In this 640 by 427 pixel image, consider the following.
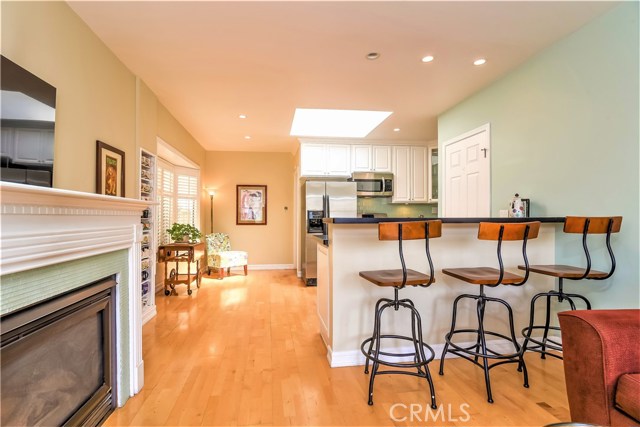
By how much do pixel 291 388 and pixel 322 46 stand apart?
2.55 m

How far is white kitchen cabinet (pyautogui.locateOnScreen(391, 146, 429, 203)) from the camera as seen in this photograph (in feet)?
18.1

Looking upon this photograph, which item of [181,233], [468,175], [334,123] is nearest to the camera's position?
[468,175]

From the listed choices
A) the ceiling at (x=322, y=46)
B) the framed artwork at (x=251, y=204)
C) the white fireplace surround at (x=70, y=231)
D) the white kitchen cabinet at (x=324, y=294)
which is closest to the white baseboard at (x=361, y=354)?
the white kitchen cabinet at (x=324, y=294)

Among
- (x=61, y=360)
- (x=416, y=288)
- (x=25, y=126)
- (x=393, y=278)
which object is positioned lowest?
(x=61, y=360)

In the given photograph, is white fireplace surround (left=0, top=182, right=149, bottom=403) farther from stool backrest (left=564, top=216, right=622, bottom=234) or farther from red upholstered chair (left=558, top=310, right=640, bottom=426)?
stool backrest (left=564, top=216, right=622, bottom=234)

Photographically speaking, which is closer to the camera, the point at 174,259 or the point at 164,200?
the point at 174,259

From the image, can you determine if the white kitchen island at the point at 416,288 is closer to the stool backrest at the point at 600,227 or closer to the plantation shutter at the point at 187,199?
the stool backrest at the point at 600,227

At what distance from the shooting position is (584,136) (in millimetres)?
2266

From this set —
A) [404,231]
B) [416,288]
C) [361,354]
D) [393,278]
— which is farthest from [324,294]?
[404,231]

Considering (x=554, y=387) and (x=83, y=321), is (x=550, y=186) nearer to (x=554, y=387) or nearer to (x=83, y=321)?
(x=554, y=387)

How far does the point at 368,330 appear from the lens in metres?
2.38

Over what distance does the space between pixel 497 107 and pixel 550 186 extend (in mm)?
1055

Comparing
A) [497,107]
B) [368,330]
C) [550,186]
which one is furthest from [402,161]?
[368,330]

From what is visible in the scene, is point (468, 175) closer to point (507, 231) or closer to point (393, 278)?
point (507, 231)
